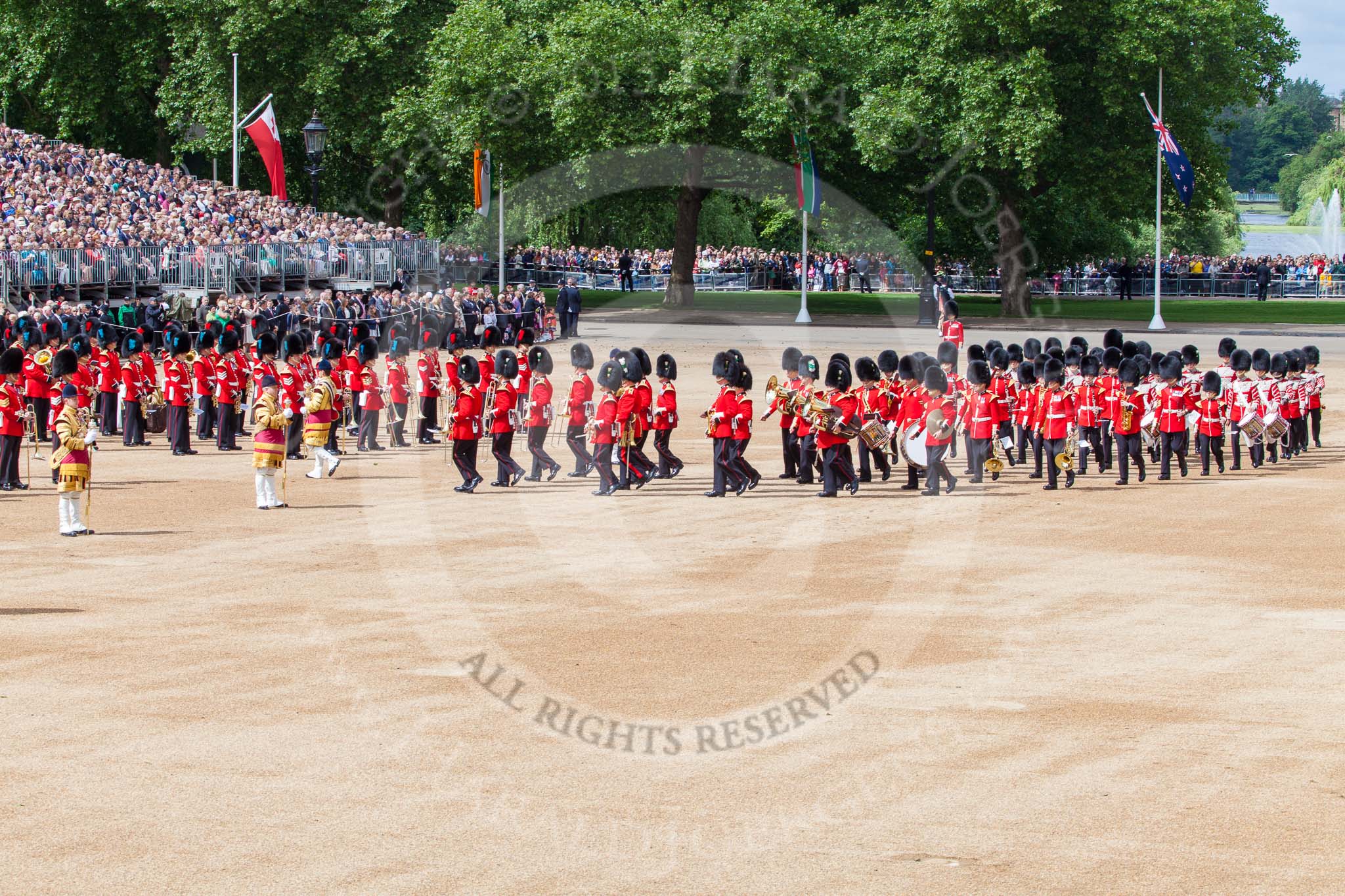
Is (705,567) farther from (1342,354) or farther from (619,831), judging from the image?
(1342,354)

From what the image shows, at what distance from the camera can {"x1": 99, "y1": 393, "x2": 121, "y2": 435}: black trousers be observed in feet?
80.8

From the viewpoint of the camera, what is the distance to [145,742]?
9219 millimetres

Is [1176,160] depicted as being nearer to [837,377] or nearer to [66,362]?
[837,377]

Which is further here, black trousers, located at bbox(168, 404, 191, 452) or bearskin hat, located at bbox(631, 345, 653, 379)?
black trousers, located at bbox(168, 404, 191, 452)

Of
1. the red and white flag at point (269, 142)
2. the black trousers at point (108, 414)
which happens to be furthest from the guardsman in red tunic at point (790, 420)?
the red and white flag at point (269, 142)

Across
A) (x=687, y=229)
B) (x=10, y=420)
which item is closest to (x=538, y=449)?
(x=10, y=420)

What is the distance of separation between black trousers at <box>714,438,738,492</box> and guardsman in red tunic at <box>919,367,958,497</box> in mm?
2224

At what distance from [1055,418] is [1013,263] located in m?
31.5

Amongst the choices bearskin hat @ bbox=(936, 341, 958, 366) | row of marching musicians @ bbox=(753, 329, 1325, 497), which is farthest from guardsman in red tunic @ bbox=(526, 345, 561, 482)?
bearskin hat @ bbox=(936, 341, 958, 366)

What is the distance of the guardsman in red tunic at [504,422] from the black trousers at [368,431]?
341 cm

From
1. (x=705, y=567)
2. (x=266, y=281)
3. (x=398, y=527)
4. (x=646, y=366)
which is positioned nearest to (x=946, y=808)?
(x=705, y=567)

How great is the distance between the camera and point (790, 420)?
20.0 meters

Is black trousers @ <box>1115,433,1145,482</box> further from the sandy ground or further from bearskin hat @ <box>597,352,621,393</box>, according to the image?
bearskin hat @ <box>597,352,621,393</box>

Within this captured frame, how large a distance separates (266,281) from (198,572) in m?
25.4
